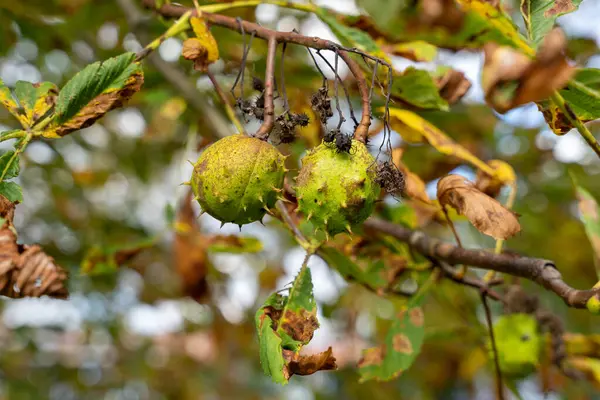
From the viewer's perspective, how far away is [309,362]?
1.19m

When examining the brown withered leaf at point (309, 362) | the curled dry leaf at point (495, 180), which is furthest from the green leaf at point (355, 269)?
the brown withered leaf at point (309, 362)

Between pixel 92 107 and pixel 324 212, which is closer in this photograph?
pixel 324 212

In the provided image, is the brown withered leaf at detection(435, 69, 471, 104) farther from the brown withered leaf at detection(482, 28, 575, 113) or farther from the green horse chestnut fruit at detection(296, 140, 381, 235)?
the green horse chestnut fruit at detection(296, 140, 381, 235)

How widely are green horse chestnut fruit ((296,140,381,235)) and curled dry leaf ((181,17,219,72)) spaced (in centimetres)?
44

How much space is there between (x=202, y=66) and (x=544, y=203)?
291 centimetres

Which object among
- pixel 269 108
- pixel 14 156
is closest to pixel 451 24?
pixel 269 108

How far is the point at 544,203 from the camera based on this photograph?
3787 mm

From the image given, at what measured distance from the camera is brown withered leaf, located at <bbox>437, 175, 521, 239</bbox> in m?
1.36

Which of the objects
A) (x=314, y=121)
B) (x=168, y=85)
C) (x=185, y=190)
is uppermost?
(x=314, y=121)

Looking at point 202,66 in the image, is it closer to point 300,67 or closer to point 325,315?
point 300,67

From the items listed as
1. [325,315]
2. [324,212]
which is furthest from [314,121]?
[324,212]

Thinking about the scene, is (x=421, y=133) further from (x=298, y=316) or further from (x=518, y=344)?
(x=518, y=344)

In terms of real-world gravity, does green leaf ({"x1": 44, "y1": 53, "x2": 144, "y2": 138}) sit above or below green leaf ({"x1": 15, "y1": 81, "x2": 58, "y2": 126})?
above

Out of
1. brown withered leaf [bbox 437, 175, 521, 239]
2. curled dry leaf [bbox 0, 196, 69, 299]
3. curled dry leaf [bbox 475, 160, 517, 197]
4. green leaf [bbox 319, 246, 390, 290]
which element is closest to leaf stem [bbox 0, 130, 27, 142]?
curled dry leaf [bbox 0, 196, 69, 299]
